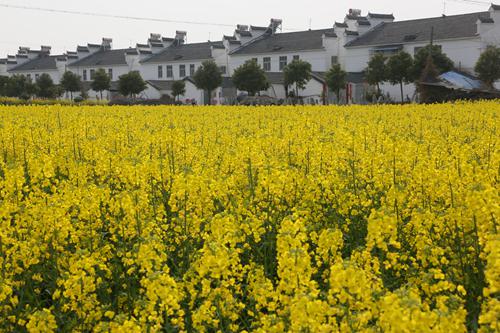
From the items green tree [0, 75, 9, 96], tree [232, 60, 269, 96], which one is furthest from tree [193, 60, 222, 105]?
green tree [0, 75, 9, 96]

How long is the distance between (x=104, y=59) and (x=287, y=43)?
3037 centimetres

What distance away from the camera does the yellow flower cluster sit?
3.85m

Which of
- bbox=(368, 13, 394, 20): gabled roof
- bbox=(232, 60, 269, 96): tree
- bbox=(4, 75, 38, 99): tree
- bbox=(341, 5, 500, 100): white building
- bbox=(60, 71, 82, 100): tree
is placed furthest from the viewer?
bbox=(60, 71, 82, 100): tree

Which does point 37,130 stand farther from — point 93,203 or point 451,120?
point 451,120

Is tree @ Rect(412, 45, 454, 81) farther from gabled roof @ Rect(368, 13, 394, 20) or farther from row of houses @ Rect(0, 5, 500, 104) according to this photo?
gabled roof @ Rect(368, 13, 394, 20)

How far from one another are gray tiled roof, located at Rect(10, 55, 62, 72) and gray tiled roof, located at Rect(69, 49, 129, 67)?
579cm

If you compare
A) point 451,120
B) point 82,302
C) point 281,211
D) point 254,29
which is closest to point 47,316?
point 82,302

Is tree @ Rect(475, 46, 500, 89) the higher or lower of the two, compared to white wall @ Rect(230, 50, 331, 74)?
lower

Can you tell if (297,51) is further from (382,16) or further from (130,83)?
(130,83)

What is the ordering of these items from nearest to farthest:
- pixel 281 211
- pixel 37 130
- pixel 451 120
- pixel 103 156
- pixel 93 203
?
pixel 93 203 < pixel 281 211 < pixel 103 156 < pixel 37 130 < pixel 451 120

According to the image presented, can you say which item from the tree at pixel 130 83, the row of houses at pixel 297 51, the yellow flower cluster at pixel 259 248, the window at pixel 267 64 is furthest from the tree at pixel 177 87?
the yellow flower cluster at pixel 259 248

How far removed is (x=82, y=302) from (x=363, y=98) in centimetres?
5831

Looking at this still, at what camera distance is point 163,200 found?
26.1ft

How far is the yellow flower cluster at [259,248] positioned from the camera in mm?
3848
